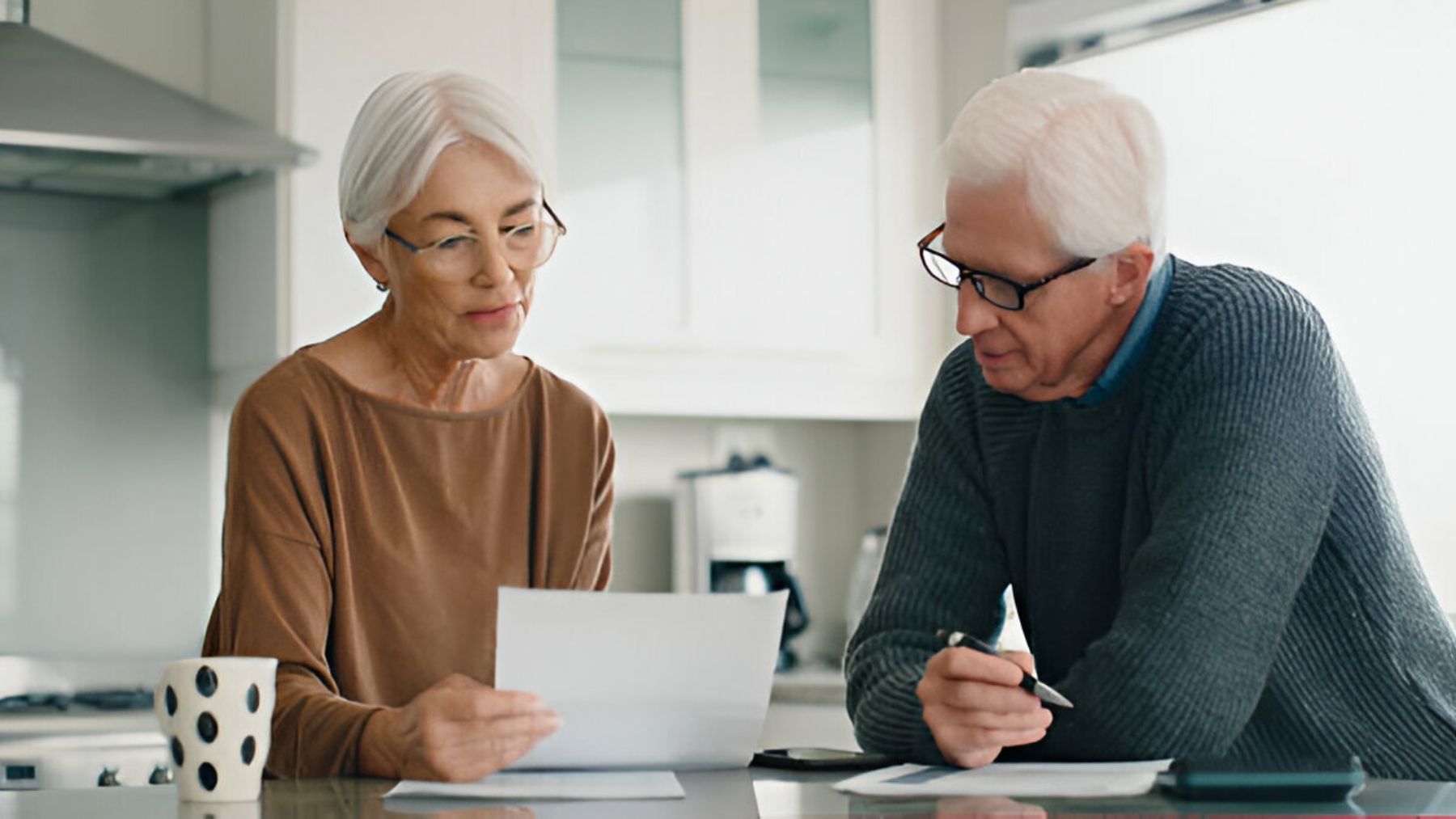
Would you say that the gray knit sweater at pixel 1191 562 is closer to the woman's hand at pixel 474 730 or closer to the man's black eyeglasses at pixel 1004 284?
the man's black eyeglasses at pixel 1004 284

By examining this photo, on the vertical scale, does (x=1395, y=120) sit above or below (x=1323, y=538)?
above

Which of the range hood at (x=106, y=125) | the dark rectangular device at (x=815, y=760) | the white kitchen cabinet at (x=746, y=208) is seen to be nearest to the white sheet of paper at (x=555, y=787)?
the dark rectangular device at (x=815, y=760)

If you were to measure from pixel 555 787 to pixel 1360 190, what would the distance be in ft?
7.14

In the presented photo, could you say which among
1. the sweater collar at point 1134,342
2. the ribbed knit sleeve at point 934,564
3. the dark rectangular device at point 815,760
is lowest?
the dark rectangular device at point 815,760

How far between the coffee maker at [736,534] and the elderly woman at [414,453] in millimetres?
1941

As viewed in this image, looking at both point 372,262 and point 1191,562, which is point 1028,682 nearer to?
point 1191,562

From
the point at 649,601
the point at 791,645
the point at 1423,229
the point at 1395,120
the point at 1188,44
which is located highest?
the point at 1188,44

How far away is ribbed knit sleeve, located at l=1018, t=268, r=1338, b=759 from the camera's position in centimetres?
142

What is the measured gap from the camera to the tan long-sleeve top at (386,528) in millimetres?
1488

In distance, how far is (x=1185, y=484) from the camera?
1.48 metres

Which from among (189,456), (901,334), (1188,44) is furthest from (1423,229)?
(189,456)

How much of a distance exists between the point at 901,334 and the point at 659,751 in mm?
2496

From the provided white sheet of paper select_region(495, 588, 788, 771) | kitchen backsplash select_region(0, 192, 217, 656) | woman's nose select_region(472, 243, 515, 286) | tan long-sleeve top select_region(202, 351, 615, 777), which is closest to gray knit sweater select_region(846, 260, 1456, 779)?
white sheet of paper select_region(495, 588, 788, 771)

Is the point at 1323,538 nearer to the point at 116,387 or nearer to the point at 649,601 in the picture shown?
the point at 649,601
